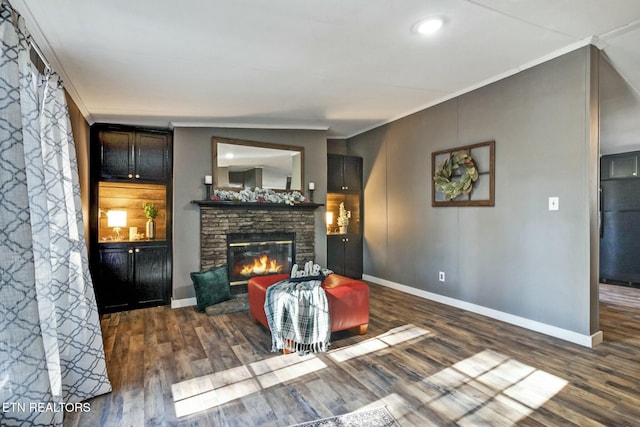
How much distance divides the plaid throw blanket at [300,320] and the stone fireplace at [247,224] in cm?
179

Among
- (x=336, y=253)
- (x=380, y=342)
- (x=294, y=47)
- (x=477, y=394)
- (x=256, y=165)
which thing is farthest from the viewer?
(x=336, y=253)

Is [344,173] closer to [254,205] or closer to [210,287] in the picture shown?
[254,205]

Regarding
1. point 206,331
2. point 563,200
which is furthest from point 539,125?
point 206,331

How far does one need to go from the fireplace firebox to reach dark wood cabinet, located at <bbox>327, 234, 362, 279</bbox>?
2.95ft

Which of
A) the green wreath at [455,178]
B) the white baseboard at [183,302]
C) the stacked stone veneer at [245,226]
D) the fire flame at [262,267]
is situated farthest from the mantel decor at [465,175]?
the white baseboard at [183,302]

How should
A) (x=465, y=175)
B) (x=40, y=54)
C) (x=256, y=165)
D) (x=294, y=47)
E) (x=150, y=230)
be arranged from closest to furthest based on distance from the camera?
1. (x=40, y=54)
2. (x=294, y=47)
3. (x=465, y=175)
4. (x=150, y=230)
5. (x=256, y=165)

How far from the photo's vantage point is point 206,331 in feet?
10.9

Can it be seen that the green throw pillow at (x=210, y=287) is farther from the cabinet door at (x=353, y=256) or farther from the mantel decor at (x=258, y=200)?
the cabinet door at (x=353, y=256)

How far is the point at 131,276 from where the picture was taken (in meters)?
→ 4.11

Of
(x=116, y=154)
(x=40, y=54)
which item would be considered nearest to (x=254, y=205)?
(x=116, y=154)

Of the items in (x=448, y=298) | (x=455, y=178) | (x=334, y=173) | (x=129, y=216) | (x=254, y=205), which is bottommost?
(x=448, y=298)

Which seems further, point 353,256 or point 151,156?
point 353,256

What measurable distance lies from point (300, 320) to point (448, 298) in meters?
2.28

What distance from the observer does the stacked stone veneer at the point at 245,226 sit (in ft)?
14.2
